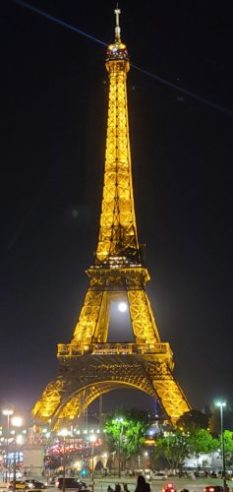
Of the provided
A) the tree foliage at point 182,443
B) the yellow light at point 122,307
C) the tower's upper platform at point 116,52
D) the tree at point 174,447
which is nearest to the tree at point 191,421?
the tree foliage at point 182,443

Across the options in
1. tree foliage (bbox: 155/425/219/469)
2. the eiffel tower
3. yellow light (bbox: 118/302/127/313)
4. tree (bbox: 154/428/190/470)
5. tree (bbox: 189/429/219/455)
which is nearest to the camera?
tree foliage (bbox: 155/425/219/469)

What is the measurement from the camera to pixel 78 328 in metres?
61.4

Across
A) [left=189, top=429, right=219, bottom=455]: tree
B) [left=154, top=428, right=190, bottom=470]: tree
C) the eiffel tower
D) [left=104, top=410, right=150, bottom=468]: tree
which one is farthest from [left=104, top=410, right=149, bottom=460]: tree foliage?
[left=189, top=429, right=219, bottom=455]: tree

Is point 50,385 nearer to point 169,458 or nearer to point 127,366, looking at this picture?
point 127,366

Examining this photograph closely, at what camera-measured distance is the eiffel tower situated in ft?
192

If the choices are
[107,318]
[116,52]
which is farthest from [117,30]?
[107,318]

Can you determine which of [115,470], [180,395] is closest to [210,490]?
[180,395]

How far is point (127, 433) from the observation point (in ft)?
204

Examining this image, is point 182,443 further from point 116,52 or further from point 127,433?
point 116,52

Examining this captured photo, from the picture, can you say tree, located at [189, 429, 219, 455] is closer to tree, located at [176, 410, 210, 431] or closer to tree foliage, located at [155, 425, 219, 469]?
tree foliage, located at [155, 425, 219, 469]

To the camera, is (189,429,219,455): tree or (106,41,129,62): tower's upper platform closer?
(189,429,219,455): tree

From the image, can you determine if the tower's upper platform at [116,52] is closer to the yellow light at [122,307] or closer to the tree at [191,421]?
the yellow light at [122,307]

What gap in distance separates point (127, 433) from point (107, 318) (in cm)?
1150

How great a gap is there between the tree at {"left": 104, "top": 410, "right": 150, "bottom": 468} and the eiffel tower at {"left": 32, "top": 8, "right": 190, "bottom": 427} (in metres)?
3.46
